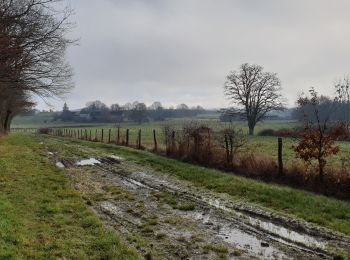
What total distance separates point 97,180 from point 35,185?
9.12ft

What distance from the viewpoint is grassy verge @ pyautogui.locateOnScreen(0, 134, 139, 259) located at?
23.0 feet

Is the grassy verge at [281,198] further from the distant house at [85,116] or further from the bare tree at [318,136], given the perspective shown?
the distant house at [85,116]

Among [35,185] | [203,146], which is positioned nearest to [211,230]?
[35,185]

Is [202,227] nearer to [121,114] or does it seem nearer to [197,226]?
[197,226]

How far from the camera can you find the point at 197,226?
9.14 metres

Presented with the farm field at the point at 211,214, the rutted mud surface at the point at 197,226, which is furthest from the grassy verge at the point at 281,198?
the rutted mud surface at the point at 197,226

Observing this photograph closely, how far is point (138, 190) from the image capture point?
13938 millimetres

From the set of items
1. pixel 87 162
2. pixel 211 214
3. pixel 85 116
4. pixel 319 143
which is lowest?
pixel 87 162

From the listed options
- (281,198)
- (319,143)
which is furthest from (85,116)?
(281,198)

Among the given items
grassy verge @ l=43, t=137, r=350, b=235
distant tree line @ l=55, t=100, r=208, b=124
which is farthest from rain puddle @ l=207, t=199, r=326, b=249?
distant tree line @ l=55, t=100, r=208, b=124

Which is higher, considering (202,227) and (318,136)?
(318,136)

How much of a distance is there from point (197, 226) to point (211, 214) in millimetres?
1318

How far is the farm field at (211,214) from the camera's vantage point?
7.55m

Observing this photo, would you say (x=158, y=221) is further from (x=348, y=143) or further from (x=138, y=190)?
(x=348, y=143)
